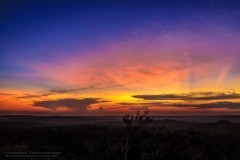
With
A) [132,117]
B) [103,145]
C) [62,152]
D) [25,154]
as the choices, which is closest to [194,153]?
[132,117]

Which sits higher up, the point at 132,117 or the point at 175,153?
the point at 132,117

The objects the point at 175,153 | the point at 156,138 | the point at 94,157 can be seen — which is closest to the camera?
the point at 94,157

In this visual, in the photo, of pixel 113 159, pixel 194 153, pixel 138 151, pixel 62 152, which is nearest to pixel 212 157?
pixel 194 153

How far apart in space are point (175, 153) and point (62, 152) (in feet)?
38.4

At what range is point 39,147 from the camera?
31.1 m

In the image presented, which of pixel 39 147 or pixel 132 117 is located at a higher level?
pixel 132 117

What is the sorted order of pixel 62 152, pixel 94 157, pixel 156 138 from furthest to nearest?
1. pixel 156 138
2. pixel 62 152
3. pixel 94 157

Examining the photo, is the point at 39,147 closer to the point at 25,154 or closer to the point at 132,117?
the point at 25,154

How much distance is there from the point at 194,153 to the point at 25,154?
1671 centimetres

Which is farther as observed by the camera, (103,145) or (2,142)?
(2,142)

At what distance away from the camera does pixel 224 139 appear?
120ft

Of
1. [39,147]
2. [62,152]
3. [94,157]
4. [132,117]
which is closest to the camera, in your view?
[132,117]

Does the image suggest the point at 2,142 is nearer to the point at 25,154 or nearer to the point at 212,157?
the point at 25,154

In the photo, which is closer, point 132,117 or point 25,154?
point 132,117
